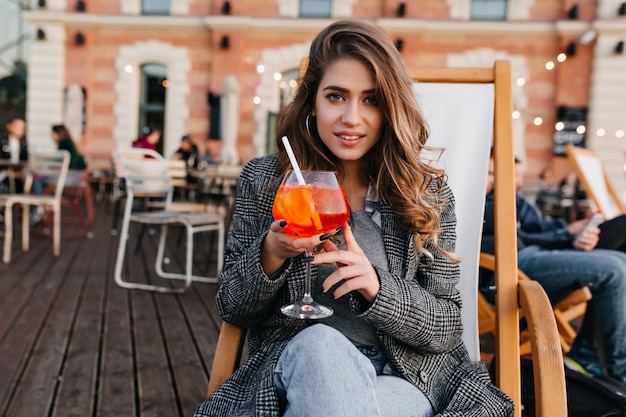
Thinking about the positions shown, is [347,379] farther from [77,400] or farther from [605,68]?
[605,68]

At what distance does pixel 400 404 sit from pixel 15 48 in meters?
14.9

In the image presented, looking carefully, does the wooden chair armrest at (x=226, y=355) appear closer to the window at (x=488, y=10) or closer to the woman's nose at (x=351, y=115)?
the woman's nose at (x=351, y=115)

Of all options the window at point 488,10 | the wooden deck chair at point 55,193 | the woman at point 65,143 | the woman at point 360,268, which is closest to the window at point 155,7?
the woman at point 65,143

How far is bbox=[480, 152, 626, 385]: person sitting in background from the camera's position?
2230 millimetres

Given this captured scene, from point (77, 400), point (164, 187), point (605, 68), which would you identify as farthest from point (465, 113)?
point (605, 68)

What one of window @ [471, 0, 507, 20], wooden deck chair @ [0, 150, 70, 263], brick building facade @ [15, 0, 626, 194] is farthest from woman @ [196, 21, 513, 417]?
window @ [471, 0, 507, 20]

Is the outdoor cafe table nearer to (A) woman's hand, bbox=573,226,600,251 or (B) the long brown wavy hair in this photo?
(A) woman's hand, bbox=573,226,600,251

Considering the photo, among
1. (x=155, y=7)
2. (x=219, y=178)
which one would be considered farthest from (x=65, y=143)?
(x=155, y=7)

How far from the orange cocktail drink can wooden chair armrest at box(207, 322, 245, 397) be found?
38cm

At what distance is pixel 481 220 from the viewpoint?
1731mm

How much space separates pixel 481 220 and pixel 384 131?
1.76ft

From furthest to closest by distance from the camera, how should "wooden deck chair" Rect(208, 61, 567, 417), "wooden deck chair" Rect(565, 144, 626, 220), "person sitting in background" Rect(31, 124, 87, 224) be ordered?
"person sitting in background" Rect(31, 124, 87, 224) → "wooden deck chair" Rect(565, 144, 626, 220) → "wooden deck chair" Rect(208, 61, 567, 417)

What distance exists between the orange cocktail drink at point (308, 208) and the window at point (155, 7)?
12.2 meters

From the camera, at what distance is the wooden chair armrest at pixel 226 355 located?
130 cm
